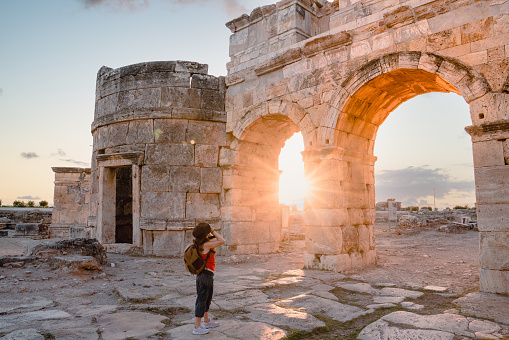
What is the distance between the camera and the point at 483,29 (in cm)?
537

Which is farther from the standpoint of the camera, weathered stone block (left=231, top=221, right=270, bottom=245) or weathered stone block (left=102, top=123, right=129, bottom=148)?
weathered stone block (left=102, top=123, right=129, bottom=148)

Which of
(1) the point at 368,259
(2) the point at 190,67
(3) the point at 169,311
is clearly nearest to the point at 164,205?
(2) the point at 190,67

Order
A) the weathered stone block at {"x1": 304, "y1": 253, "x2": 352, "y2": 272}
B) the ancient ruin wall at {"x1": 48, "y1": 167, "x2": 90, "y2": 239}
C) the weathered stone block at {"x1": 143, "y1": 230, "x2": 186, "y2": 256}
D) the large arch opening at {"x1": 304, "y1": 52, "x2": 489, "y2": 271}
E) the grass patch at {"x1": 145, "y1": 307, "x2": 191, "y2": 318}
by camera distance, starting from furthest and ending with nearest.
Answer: the ancient ruin wall at {"x1": 48, "y1": 167, "x2": 90, "y2": 239} < the weathered stone block at {"x1": 143, "y1": 230, "x2": 186, "y2": 256} < the weathered stone block at {"x1": 304, "y1": 253, "x2": 352, "y2": 272} < the large arch opening at {"x1": 304, "y1": 52, "x2": 489, "y2": 271} < the grass patch at {"x1": 145, "y1": 307, "x2": 191, "y2": 318}

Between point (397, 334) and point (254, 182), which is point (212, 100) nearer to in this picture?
point (254, 182)

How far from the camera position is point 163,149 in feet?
28.9

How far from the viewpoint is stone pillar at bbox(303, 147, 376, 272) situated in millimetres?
6789

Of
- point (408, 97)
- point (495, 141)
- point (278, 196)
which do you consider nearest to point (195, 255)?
point (495, 141)

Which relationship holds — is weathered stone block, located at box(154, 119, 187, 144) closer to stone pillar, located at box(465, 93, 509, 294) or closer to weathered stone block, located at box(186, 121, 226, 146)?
weathered stone block, located at box(186, 121, 226, 146)

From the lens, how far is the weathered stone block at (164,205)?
8625 mm

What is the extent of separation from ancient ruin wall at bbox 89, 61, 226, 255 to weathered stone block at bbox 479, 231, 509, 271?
555 centimetres

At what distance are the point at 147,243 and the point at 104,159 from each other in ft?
8.03

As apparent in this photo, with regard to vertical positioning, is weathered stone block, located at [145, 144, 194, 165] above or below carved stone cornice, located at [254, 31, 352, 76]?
below

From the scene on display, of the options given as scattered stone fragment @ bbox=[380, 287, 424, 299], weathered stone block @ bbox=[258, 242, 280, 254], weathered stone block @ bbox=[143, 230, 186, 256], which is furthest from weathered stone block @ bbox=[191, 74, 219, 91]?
scattered stone fragment @ bbox=[380, 287, 424, 299]

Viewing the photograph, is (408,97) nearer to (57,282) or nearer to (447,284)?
(447,284)
